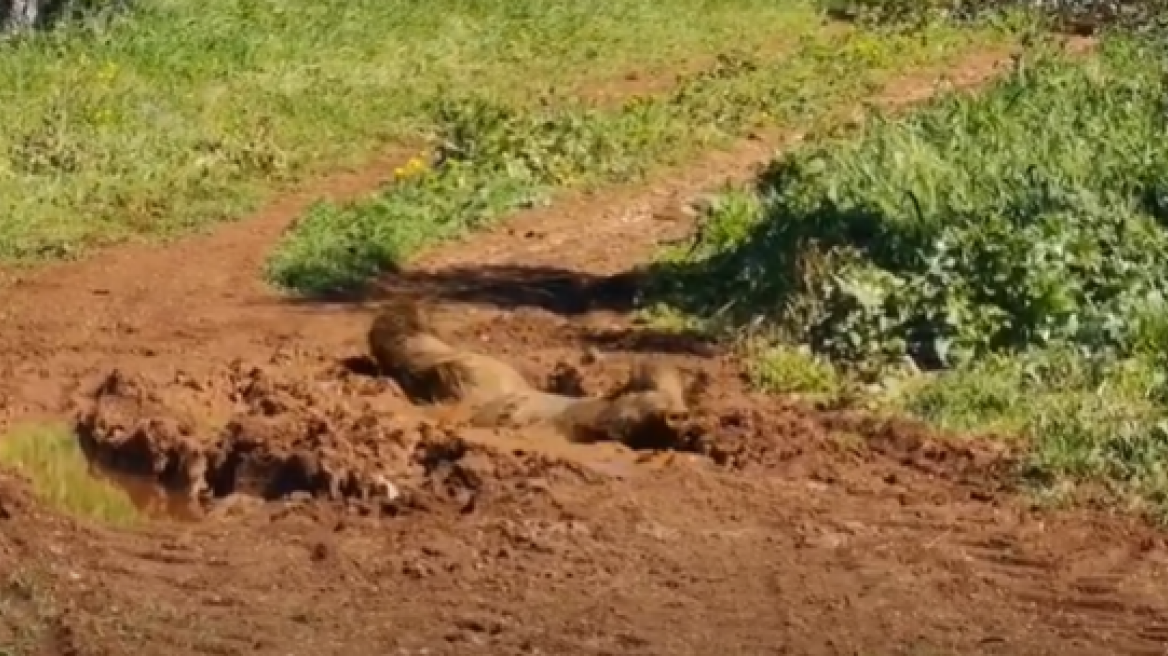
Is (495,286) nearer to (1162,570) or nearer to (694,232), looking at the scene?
(694,232)

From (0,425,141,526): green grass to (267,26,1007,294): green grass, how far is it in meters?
2.78

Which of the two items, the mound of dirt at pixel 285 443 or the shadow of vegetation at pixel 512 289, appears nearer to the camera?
the mound of dirt at pixel 285 443

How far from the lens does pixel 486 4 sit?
2158cm

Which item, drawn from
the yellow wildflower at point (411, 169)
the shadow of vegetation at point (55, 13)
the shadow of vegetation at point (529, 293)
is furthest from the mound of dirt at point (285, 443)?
the shadow of vegetation at point (55, 13)

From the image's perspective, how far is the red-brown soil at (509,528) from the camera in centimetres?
766

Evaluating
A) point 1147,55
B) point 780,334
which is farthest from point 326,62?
point 780,334

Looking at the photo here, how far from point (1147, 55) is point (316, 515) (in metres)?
9.09

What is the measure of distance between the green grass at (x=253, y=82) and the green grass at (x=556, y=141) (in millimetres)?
610

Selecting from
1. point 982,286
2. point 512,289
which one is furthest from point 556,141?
point 982,286

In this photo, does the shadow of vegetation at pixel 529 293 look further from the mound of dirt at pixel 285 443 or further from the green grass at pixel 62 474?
the green grass at pixel 62 474

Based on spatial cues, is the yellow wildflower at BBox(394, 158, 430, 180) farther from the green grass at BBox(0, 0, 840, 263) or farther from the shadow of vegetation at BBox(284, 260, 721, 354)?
the shadow of vegetation at BBox(284, 260, 721, 354)

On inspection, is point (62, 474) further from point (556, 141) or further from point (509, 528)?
point (556, 141)

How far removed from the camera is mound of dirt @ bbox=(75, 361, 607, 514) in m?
9.34

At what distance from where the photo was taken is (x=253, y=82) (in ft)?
58.5
